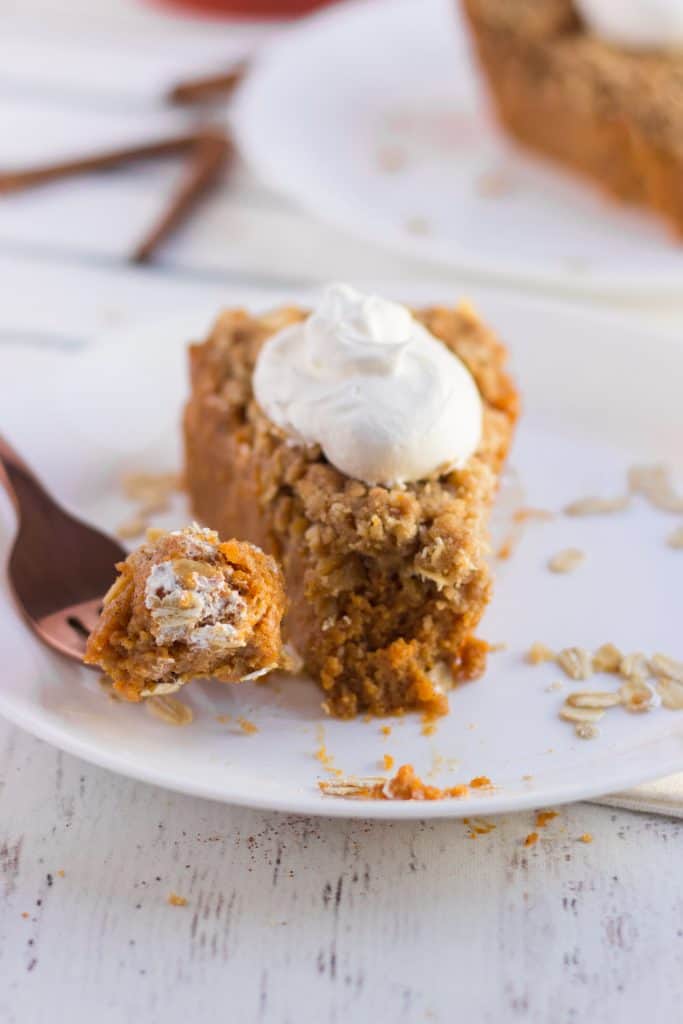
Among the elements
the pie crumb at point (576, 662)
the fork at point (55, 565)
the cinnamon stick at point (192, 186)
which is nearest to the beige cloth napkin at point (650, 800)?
the pie crumb at point (576, 662)

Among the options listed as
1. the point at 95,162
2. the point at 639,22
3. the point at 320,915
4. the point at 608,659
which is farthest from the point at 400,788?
the point at 95,162

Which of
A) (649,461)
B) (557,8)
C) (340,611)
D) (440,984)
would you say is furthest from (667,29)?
(440,984)

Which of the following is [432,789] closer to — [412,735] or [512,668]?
[412,735]

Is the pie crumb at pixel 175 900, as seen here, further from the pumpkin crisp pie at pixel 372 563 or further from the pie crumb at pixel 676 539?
the pie crumb at pixel 676 539

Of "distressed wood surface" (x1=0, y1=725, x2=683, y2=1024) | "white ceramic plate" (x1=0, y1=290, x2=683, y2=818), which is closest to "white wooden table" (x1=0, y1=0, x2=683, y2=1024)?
"distressed wood surface" (x1=0, y1=725, x2=683, y2=1024)

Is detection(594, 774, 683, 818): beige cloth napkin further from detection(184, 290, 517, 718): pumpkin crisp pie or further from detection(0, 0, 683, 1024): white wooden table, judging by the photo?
detection(184, 290, 517, 718): pumpkin crisp pie

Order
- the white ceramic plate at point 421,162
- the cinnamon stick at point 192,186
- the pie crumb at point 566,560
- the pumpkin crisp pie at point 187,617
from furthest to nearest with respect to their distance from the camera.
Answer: the cinnamon stick at point 192,186 → the white ceramic plate at point 421,162 → the pie crumb at point 566,560 → the pumpkin crisp pie at point 187,617

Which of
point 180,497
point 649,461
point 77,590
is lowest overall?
point 649,461

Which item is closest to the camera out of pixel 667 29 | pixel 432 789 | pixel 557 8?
pixel 432 789
